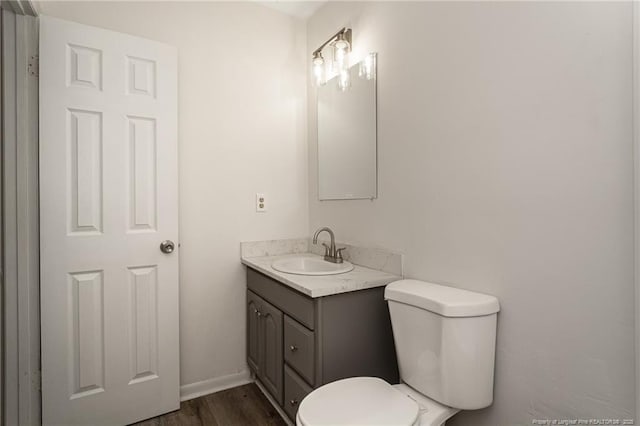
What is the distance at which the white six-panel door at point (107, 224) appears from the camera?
1564 millimetres

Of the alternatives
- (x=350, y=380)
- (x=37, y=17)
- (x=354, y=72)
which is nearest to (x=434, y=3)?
(x=354, y=72)

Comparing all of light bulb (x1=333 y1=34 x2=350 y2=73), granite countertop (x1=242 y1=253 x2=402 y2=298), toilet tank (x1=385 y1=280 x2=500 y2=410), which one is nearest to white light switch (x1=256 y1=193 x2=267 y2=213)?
granite countertop (x1=242 y1=253 x2=402 y2=298)

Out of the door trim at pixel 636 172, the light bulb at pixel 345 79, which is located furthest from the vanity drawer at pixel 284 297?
the light bulb at pixel 345 79

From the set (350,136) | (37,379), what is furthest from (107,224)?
(350,136)

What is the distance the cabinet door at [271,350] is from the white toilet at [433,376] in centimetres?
51

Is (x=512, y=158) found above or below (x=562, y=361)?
above

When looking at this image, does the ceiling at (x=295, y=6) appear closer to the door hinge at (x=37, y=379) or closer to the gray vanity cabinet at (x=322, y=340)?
the gray vanity cabinet at (x=322, y=340)

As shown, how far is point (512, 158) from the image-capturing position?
1134mm

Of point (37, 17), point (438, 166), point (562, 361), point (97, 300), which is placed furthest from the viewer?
point (97, 300)

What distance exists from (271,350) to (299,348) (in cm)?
35

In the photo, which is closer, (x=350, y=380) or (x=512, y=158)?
(x=512, y=158)

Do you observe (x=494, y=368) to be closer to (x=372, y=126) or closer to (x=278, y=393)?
(x=278, y=393)

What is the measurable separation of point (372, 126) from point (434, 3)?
59cm

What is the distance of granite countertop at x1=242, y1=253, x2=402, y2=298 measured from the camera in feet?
4.54
